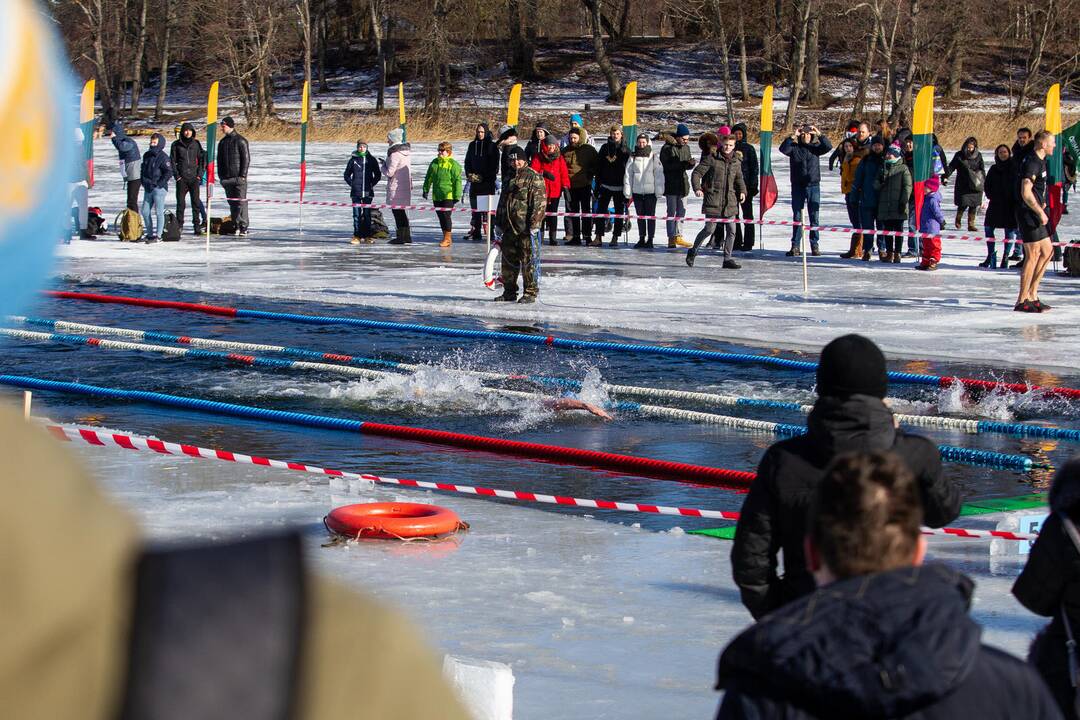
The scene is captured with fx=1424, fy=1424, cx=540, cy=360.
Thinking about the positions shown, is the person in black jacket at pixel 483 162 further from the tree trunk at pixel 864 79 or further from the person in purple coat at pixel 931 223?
the tree trunk at pixel 864 79

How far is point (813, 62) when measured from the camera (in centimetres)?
5525

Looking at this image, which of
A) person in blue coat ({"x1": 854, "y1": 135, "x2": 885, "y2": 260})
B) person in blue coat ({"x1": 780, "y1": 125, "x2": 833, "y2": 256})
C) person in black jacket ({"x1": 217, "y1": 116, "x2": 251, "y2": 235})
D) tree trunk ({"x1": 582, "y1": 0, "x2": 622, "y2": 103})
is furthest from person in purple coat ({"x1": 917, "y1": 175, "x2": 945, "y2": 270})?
tree trunk ({"x1": 582, "y1": 0, "x2": 622, "y2": 103})

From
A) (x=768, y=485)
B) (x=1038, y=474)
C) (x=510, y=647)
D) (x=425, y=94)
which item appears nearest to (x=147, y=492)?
(x=510, y=647)

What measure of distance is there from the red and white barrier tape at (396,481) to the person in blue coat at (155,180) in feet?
44.1

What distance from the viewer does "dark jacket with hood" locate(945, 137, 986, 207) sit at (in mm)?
21812

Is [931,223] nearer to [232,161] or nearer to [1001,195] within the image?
[1001,195]

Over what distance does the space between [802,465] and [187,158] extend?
66.6 ft

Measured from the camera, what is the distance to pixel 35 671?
0.60 metres

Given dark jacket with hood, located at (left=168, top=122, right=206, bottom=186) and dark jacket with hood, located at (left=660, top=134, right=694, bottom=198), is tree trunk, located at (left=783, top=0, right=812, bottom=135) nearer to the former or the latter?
dark jacket with hood, located at (left=660, top=134, right=694, bottom=198)

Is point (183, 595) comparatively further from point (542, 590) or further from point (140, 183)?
point (140, 183)

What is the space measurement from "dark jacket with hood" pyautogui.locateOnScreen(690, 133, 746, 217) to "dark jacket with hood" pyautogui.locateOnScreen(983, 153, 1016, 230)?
3304 mm

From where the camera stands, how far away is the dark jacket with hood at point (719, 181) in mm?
19516

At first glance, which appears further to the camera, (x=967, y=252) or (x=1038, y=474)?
(x=967, y=252)

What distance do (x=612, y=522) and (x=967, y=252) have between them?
15.4m
